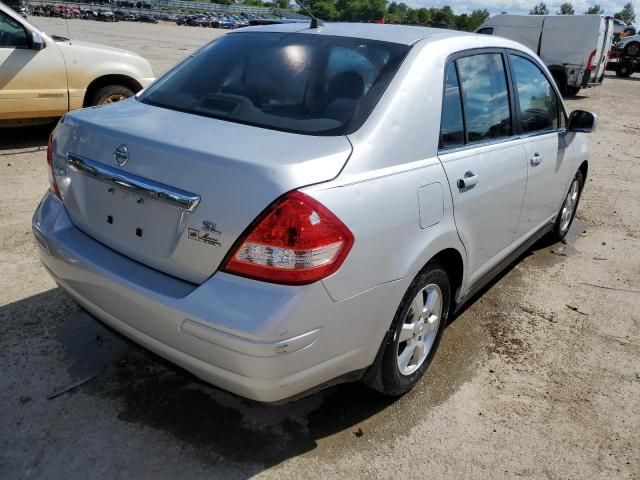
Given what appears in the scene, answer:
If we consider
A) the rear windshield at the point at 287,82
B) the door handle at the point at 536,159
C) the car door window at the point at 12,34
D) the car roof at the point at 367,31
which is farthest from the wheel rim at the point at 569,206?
the car door window at the point at 12,34

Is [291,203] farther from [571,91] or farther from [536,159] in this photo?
[571,91]

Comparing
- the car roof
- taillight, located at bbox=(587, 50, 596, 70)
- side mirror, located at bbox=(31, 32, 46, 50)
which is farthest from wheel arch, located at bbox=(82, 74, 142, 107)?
taillight, located at bbox=(587, 50, 596, 70)

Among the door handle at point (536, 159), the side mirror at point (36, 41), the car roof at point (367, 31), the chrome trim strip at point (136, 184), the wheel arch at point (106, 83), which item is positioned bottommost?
the wheel arch at point (106, 83)

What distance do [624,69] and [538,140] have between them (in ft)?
83.5

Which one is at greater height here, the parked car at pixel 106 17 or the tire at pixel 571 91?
the tire at pixel 571 91

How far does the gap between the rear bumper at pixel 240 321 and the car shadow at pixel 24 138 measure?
5438mm

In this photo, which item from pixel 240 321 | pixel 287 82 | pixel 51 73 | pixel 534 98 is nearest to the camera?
pixel 240 321

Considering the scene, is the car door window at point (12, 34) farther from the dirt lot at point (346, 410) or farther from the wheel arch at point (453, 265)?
the wheel arch at point (453, 265)

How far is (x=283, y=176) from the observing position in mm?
1989

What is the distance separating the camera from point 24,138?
7527mm

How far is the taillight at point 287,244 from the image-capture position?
1.97 meters

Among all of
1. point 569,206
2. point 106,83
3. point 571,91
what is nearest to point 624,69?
point 571,91

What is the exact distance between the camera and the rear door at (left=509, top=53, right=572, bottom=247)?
11.8 ft

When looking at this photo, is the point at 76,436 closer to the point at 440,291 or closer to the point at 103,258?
the point at 103,258
